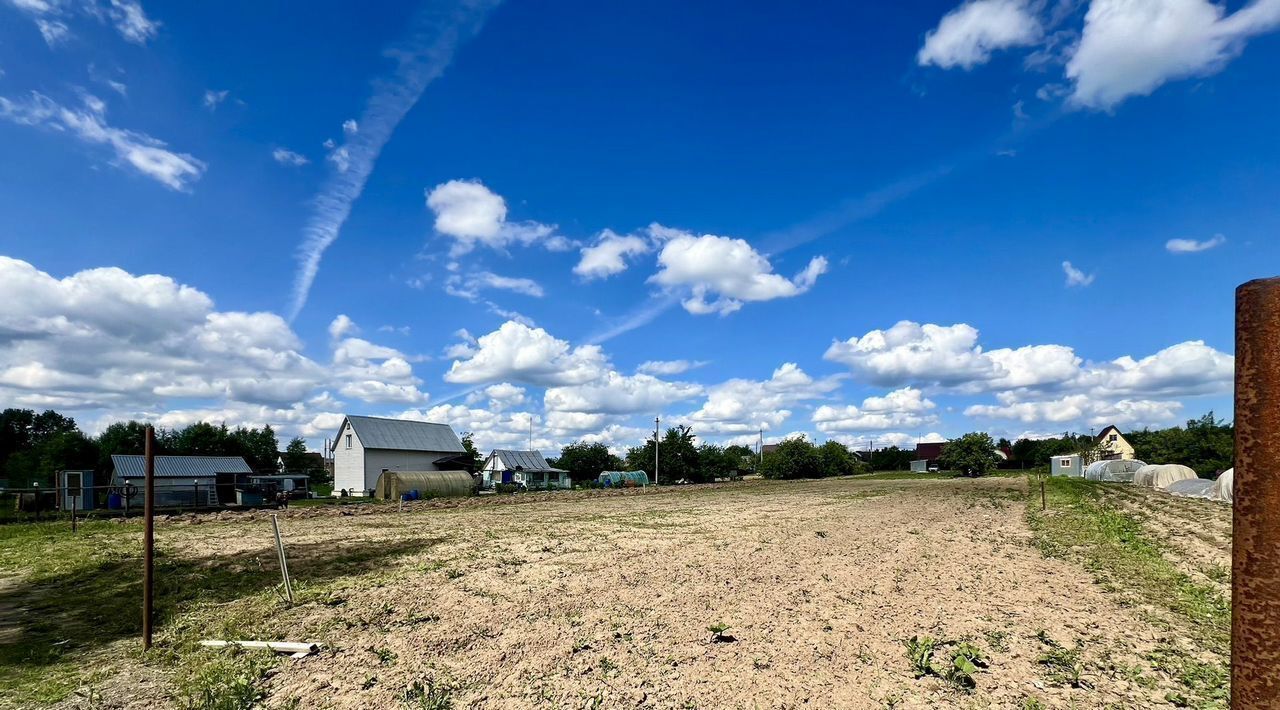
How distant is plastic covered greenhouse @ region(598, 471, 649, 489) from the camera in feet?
209

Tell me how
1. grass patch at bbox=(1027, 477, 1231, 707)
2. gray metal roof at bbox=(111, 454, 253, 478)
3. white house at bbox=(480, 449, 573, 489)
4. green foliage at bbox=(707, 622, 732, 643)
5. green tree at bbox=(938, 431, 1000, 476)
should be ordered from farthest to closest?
1. green tree at bbox=(938, 431, 1000, 476)
2. white house at bbox=(480, 449, 573, 489)
3. gray metal roof at bbox=(111, 454, 253, 478)
4. green foliage at bbox=(707, 622, 732, 643)
5. grass patch at bbox=(1027, 477, 1231, 707)

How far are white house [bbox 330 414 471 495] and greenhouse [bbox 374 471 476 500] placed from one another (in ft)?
24.7

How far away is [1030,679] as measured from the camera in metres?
6.72

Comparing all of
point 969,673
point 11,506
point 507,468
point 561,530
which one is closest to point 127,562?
point 561,530

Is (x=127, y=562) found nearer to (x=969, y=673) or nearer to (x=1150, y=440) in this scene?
(x=969, y=673)

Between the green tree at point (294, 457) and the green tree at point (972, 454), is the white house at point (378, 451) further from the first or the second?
the green tree at point (972, 454)

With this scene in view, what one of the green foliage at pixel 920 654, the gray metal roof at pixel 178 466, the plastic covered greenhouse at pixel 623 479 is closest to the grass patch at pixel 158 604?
the green foliage at pixel 920 654

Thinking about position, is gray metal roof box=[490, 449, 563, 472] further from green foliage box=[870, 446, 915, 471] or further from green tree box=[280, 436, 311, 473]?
green foliage box=[870, 446, 915, 471]

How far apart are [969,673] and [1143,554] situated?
10892 millimetres

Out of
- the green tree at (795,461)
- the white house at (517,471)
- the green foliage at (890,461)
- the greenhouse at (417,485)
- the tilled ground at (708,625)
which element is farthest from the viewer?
the green foliage at (890,461)

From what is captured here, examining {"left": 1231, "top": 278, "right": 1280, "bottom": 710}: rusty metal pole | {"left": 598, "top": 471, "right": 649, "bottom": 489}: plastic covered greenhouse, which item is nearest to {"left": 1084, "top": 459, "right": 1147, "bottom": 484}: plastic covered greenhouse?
{"left": 598, "top": 471, "right": 649, "bottom": 489}: plastic covered greenhouse

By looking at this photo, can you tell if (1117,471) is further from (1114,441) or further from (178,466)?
(178,466)

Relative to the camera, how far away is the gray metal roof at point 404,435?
53.8 metres

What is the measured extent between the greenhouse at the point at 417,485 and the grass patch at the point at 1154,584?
3555 cm
